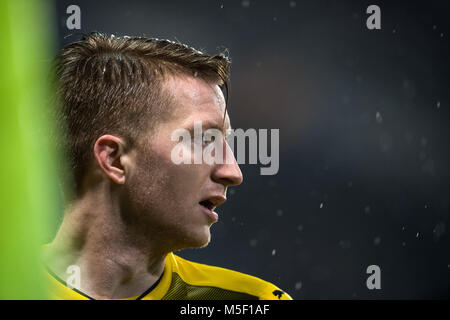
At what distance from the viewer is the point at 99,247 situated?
1354 mm

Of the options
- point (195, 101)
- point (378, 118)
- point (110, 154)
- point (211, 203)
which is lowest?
point (211, 203)

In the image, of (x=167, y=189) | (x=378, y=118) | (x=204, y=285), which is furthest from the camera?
(x=378, y=118)

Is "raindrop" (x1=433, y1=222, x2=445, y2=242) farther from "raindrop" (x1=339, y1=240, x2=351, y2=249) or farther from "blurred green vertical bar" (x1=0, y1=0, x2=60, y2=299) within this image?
"blurred green vertical bar" (x1=0, y1=0, x2=60, y2=299)

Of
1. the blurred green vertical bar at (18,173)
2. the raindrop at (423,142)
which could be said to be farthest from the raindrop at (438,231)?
the blurred green vertical bar at (18,173)

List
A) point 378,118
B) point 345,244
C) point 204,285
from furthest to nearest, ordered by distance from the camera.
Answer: point 378,118
point 345,244
point 204,285

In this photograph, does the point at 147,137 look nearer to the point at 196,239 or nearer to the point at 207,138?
the point at 207,138

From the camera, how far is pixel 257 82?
125 inches

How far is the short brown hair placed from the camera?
1.36 metres

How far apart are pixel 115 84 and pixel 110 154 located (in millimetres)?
172

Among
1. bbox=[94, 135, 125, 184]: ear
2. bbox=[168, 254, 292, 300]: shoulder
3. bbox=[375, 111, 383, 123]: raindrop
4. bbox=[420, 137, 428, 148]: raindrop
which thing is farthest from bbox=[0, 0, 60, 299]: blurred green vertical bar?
bbox=[420, 137, 428, 148]: raindrop

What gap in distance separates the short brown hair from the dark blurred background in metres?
1.26

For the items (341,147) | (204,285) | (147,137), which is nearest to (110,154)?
(147,137)

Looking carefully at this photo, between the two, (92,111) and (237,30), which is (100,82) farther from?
(237,30)
